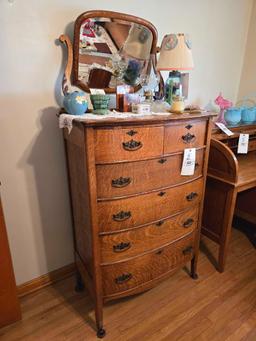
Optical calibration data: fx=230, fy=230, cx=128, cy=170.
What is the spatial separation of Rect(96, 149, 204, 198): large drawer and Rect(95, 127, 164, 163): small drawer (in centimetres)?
4

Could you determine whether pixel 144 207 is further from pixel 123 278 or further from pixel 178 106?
pixel 178 106

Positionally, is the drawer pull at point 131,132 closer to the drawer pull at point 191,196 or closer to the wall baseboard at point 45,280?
the drawer pull at point 191,196

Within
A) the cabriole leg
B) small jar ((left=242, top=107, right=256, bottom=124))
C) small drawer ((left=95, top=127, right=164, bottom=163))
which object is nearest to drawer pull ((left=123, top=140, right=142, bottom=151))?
small drawer ((left=95, top=127, right=164, bottom=163))

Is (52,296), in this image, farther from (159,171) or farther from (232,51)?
(232,51)

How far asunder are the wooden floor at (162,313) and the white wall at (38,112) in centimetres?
26

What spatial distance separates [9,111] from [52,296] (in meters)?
1.27

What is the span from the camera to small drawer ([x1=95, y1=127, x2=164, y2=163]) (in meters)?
1.05

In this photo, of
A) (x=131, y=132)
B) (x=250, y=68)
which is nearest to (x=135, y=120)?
(x=131, y=132)

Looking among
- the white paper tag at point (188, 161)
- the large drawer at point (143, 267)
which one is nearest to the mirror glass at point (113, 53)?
the white paper tag at point (188, 161)

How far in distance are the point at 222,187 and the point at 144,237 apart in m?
0.74

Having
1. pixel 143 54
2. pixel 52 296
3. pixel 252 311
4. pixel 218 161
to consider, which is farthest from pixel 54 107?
pixel 252 311

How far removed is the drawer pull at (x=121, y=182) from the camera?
114cm

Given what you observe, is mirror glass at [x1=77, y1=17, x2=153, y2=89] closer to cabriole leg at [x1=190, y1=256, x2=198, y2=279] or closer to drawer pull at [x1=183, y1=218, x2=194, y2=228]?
drawer pull at [x1=183, y1=218, x2=194, y2=228]

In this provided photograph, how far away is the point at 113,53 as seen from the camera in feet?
4.92
